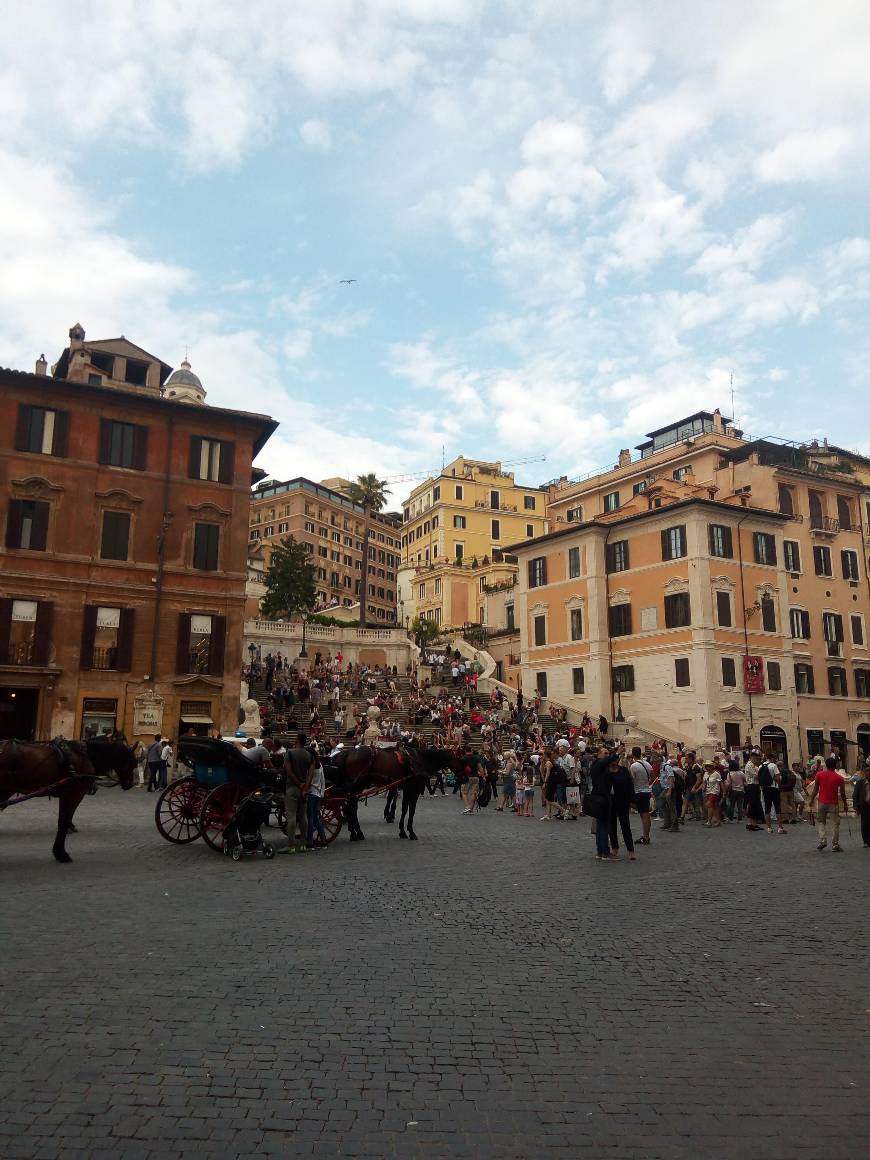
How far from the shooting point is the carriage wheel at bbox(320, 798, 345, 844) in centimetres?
1593

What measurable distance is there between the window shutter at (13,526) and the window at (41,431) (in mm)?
2295

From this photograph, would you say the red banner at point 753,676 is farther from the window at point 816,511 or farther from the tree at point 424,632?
the tree at point 424,632

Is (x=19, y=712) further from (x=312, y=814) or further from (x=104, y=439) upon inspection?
(x=312, y=814)

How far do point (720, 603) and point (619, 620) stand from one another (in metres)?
5.88

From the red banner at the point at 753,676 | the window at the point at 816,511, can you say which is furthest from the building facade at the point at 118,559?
the window at the point at 816,511

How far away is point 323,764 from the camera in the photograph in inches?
651

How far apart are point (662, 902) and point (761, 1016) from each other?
176 inches

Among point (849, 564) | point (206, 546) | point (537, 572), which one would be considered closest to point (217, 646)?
point (206, 546)

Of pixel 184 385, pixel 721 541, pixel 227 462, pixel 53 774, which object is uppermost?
pixel 184 385

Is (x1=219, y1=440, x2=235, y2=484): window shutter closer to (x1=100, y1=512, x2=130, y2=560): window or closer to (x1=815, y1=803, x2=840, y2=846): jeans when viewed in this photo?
(x1=100, y1=512, x2=130, y2=560): window

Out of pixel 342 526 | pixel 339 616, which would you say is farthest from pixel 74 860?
pixel 342 526

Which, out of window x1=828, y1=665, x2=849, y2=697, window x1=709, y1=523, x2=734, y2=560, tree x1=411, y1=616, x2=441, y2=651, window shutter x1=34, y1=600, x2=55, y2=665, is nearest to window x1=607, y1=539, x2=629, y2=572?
window x1=709, y1=523, x2=734, y2=560

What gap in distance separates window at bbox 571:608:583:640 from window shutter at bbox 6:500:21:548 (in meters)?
29.6

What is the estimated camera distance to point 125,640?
34.9 meters
